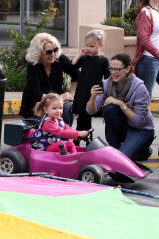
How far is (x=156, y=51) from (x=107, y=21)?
9.33 m

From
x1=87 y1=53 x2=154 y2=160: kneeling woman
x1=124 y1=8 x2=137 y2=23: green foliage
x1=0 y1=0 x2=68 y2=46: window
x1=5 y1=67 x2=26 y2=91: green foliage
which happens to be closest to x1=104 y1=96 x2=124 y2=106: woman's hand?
x1=87 y1=53 x2=154 y2=160: kneeling woman

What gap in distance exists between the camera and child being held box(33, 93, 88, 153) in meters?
6.18

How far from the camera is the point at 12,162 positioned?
20.5ft

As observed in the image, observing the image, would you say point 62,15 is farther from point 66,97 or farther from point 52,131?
point 52,131

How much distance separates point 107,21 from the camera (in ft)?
55.0

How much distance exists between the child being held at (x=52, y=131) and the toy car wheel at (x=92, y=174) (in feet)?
1.25

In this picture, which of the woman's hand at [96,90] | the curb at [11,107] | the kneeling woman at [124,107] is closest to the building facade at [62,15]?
the curb at [11,107]

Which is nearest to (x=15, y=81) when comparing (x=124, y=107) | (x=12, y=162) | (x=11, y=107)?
(x=11, y=107)

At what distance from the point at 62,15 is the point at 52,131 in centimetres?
1175

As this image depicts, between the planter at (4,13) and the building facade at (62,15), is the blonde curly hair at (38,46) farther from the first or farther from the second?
the planter at (4,13)

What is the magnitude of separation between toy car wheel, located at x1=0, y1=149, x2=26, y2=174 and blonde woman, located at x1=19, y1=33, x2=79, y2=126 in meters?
0.99

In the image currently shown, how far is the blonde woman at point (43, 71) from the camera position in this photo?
7.01m

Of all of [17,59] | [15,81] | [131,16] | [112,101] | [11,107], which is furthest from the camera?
[131,16]

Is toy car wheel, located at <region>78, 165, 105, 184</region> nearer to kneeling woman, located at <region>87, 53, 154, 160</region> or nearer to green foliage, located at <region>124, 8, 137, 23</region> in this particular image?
kneeling woman, located at <region>87, 53, 154, 160</region>
